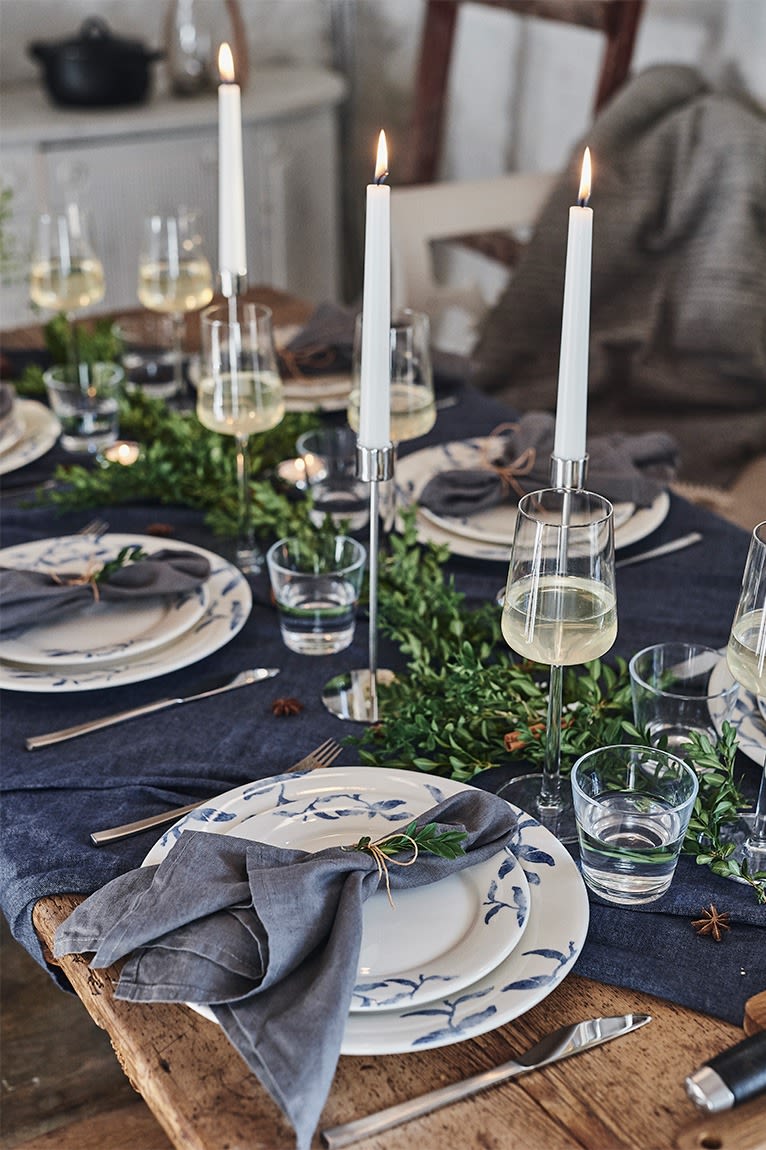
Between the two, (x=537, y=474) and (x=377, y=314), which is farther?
(x=537, y=474)

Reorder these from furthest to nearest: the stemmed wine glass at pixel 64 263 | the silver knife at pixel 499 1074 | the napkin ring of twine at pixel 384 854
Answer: the stemmed wine glass at pixel 64 263 → the napkin ring of twine at pixel 384 854 → the silver knife at pixel 499 1074

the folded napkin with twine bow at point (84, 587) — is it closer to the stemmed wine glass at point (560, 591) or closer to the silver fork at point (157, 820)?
the silver fork at point (157, 820)

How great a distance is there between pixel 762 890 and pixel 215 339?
0.67m

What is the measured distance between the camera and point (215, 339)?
45.9 inches

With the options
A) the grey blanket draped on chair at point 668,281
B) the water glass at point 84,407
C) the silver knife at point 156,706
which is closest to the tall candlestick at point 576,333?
the silver knife at point 156,706

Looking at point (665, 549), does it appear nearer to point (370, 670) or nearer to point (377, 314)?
point (370, 670)

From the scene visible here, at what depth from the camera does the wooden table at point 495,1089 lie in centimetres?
66

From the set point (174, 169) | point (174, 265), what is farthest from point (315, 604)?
point (174, 169)

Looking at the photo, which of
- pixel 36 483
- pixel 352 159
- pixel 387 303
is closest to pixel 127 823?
pixel 387 303

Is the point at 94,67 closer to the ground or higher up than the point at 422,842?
higher up

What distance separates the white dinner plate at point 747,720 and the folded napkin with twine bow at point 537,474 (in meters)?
0.35

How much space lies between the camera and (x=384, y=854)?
779 mm

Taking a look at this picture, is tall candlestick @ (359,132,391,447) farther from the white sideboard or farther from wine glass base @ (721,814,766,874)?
the white sideboard

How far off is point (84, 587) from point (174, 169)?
2330 mm
